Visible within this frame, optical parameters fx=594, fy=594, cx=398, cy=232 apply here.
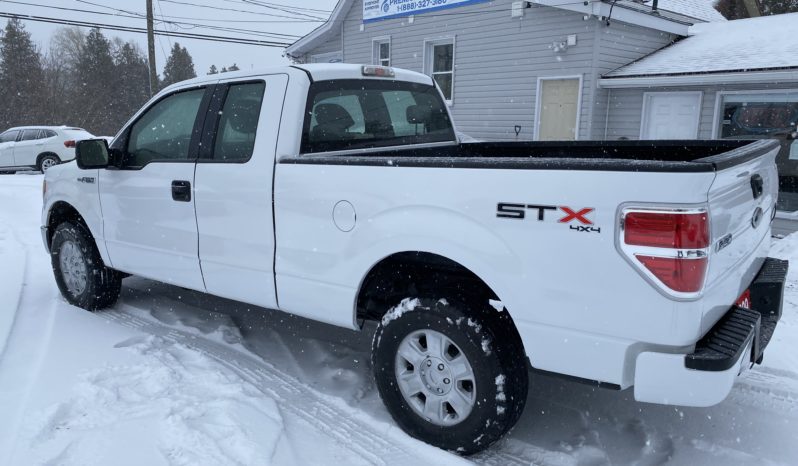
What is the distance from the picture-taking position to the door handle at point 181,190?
12.9 ft

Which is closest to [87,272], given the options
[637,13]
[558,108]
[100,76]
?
[558,108]

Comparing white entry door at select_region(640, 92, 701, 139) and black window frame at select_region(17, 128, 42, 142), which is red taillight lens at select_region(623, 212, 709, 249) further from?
black window frame at select_region(17, 128, 42, 142)

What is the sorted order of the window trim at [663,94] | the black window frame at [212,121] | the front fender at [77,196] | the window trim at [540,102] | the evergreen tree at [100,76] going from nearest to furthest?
the black window frame at [212,121] → the front fender at [77,196] → the window trim at [663,94] → the window trim at [540,102] → the evergreen tree at [100,76]

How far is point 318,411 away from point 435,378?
32.4 inches

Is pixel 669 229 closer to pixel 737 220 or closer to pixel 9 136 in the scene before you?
pixel 737 220

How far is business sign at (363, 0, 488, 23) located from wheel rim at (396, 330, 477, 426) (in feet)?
41.8

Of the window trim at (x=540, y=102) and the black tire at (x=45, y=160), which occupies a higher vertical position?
the window trim at (x=540, y=102)

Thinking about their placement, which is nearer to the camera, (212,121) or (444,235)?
(444,235)

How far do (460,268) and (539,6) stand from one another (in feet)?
37.9

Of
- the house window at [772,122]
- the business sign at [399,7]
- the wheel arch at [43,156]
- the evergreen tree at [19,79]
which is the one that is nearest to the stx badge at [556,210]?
the house window at [772,122]

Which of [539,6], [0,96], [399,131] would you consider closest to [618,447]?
[399,131]

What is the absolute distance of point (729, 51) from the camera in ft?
38.1

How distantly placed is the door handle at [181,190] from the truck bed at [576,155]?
0.92 metres

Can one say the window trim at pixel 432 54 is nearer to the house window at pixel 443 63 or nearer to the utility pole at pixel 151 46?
the house window at pixel 443 63
